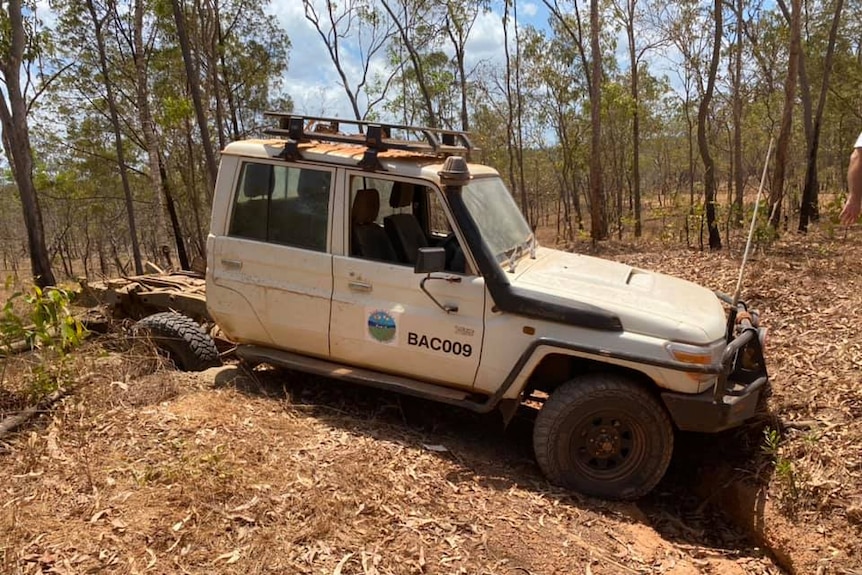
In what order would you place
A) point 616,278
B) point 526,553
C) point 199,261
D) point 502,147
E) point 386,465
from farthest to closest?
point 502,147
point 199,261
point 616,278
point 386,465
point 526,553

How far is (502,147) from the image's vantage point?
127ft

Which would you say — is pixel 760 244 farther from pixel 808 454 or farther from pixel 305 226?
pixel 305 226

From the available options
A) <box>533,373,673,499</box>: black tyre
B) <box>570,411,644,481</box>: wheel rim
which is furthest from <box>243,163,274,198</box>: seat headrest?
<box>570,411,644,481</box>: wheel rim

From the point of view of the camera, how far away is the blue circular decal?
426 cm

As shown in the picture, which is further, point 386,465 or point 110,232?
point 110,232

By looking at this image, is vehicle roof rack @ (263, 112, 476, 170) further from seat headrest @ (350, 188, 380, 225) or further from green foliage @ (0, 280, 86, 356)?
green foliage @ (0, 280, 86, 356)

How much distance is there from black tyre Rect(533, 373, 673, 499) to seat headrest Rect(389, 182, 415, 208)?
1.93 meters

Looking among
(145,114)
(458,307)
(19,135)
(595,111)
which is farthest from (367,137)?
(145,114)

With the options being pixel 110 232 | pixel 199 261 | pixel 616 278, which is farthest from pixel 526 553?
pixel 110 232

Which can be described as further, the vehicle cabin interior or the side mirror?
the vehicle cabin interior

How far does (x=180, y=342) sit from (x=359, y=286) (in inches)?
77.7

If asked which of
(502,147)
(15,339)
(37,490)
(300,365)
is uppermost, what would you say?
(502,147)

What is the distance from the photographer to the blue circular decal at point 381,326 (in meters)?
4.26

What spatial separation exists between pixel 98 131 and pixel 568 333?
28.0 metres
